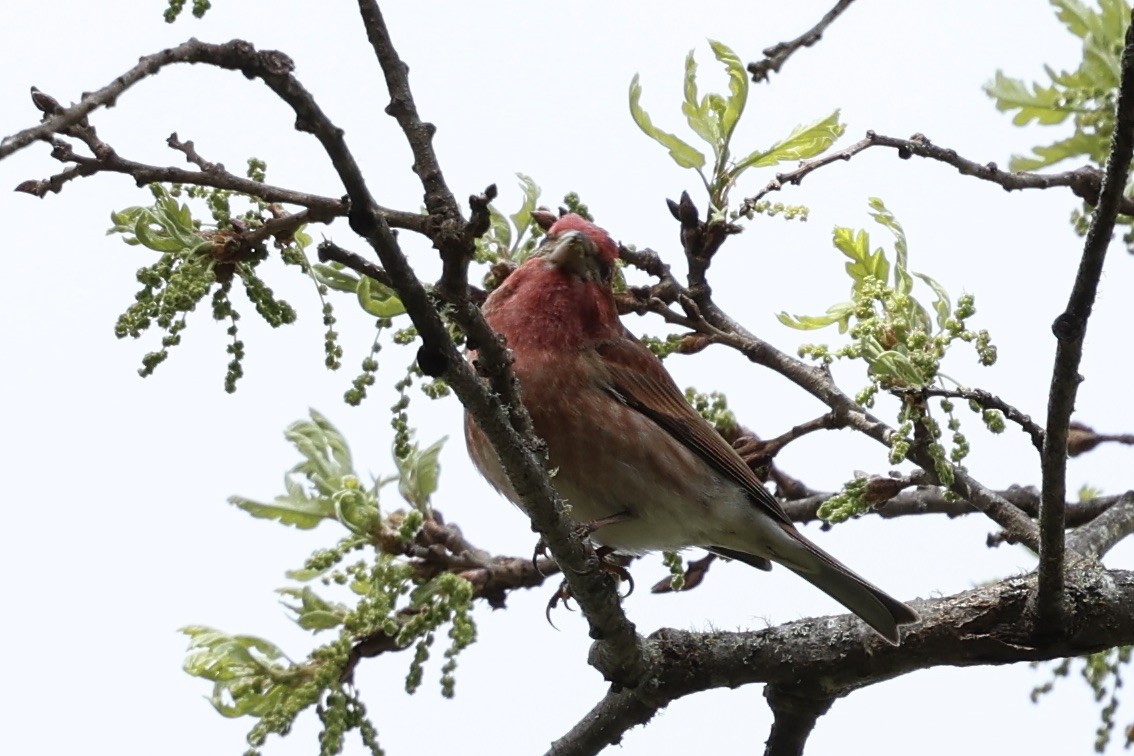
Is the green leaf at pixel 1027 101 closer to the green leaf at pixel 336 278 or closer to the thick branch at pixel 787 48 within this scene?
the thick branch at pixel 787 48

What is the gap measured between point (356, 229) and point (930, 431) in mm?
1811

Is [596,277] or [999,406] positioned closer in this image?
[999,406]

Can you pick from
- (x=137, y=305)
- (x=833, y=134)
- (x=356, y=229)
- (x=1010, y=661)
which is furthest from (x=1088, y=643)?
(x=137, y=305)

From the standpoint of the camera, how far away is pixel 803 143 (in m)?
4.51

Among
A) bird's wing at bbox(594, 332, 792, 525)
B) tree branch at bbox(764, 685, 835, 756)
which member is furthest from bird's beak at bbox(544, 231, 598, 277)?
tree branch at bbox(764, 685, 835, 756)

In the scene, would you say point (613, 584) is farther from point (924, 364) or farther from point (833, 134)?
point (833, 134)

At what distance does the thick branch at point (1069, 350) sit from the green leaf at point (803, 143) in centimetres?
145

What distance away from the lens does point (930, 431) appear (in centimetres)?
367

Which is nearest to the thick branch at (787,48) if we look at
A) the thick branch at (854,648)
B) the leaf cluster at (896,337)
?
the leaf cluster at (896,337)

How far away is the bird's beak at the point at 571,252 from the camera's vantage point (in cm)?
513

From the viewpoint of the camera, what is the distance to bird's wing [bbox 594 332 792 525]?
5.25 metres

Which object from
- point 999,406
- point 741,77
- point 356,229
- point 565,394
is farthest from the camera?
point 565,394

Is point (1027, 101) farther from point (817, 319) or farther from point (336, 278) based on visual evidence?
point (336, 278)

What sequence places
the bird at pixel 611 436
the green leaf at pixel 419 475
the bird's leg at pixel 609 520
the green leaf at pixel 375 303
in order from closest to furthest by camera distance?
the green leaf at pixel 375 303 < the green leaf at pixel 419 475 < the bird's leg at pixel 609 520 < the bird at pixel 611 436
